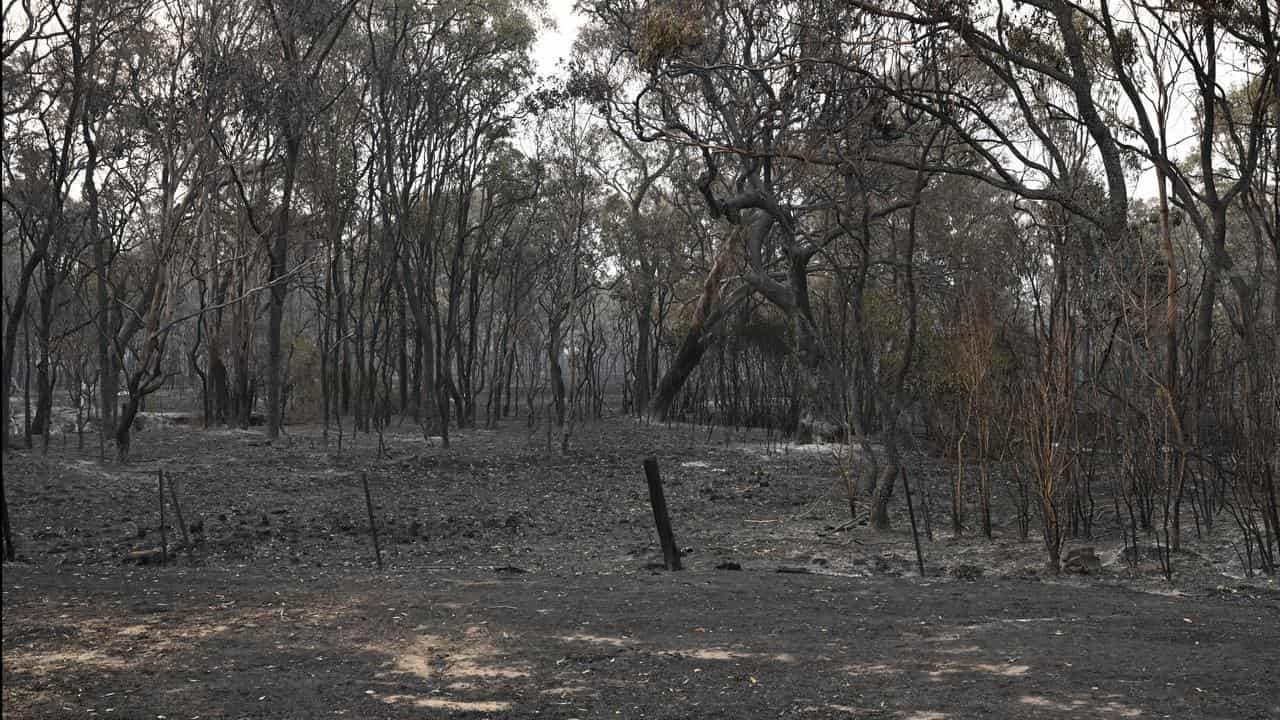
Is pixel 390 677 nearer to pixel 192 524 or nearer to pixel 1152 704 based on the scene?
pixel 1152 704

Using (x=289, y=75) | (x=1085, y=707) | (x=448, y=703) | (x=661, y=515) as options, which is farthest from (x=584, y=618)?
(x=289, y=75)

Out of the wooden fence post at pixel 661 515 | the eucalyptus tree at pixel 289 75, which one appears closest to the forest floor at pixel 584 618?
the wooden fence post at pixel 661 515

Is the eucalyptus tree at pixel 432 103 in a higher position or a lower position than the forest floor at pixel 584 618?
higher

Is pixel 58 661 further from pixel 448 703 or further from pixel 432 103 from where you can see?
pixel 432 103

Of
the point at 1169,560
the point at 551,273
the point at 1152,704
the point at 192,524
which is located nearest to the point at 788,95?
the point at 1169,560

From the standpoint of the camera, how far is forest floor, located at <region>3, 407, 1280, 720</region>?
16.8 feet

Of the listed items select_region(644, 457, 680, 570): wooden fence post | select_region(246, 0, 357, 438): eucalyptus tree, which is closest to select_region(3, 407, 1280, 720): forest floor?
select_region(644, 457, 680, 570): wooden fence post

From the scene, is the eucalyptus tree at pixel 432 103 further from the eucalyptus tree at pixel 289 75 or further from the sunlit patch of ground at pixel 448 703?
the sunlit patch of ground at pixel 448 703

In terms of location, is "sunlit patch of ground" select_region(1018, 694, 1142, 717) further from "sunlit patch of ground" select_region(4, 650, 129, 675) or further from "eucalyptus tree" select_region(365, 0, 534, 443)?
"eucalyptus tree" select_region(365, 0, 534, 443)

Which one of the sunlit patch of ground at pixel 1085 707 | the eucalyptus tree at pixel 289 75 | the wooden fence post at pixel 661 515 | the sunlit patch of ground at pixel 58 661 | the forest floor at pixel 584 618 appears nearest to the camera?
the sunlit patch of ground at pixel 1085 707

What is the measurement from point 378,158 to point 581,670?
20.1m

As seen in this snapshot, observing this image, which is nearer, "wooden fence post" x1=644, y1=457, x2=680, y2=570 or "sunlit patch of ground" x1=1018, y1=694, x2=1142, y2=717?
"sunlit patch of ground" x1=1018, y1=694, x2=1142, y2=717

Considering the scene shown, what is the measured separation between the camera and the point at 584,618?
6.87 m

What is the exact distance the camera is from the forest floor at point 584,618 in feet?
16.8
